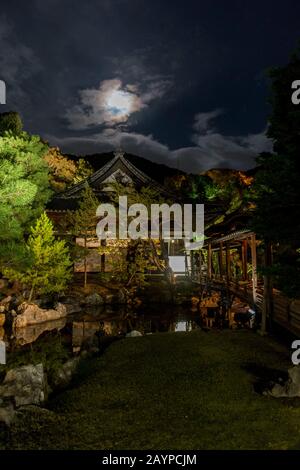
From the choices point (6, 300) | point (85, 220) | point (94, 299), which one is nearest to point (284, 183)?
point (6, 300)

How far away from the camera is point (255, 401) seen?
4.98 m

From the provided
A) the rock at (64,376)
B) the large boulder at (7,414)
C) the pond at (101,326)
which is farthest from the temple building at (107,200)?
the large boulder at (7,414)

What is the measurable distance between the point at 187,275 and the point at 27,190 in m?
14.8

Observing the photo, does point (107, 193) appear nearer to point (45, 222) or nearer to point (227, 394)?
point (45, 222)

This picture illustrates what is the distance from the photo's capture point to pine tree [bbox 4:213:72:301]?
16906 mm

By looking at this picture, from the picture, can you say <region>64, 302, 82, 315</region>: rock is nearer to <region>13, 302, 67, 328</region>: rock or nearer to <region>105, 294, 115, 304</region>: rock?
<region>13, 302, 67, 328</region>: rock

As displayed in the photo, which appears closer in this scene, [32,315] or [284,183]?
[284,183]

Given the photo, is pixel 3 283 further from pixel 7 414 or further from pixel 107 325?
pixel 7 414

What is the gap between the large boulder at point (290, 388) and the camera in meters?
5.06

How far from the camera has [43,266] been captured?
17250mm

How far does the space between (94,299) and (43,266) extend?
15.3ft

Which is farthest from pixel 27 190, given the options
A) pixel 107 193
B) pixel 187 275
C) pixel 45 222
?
pixel 107 193

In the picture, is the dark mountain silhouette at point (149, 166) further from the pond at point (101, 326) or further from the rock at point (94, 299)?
the pond at point (101, 326)

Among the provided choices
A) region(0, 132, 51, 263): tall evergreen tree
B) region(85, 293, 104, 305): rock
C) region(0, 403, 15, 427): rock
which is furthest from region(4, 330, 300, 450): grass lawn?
region(85, 293, 104, 305): rock
